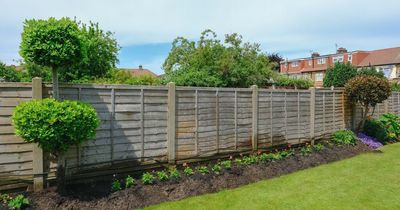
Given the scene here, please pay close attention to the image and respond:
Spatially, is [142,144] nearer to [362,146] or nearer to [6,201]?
[6,201]

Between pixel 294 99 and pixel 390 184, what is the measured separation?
3.77 m

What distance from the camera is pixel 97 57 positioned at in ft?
55.9

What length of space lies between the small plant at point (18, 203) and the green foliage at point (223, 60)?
12.7 metres

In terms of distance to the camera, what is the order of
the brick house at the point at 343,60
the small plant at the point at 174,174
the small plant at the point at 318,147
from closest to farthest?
the small plant at the point at 174,174 → the small plant at the point at 318,147 → the brick house at the point at 343,60

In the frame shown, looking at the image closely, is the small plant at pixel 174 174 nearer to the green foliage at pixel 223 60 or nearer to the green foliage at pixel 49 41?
the green foliage at pixel 49 41

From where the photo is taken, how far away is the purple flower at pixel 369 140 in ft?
39.2

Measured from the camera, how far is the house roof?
148 feet

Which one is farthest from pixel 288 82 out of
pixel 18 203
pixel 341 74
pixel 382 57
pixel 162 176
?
pixel 18 203

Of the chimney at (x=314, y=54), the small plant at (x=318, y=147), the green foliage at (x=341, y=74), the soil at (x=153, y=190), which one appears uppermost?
the chimney at (x=314, y=54)

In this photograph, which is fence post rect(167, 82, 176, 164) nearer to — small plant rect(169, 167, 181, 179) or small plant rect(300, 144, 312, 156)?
small plant rect(169, 167, 181, 179)

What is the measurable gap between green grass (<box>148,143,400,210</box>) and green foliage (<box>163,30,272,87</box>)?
10345 mm

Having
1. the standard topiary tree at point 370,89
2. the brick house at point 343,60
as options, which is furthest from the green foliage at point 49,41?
the brick house at point 343,60

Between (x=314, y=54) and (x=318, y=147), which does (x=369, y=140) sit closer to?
(x=318, y=147)

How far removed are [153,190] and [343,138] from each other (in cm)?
796
